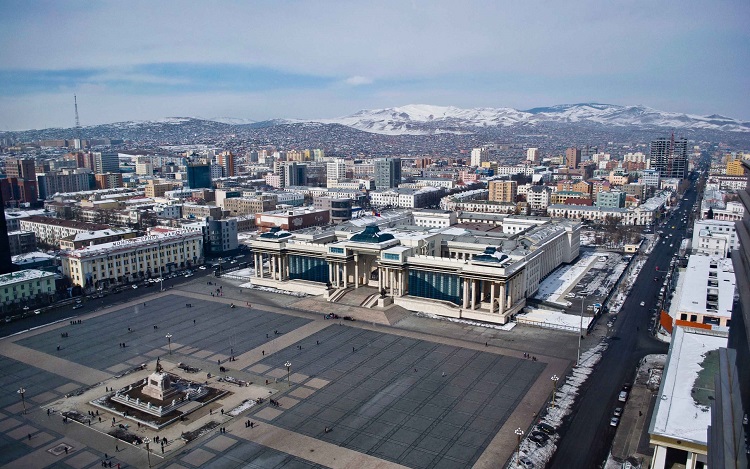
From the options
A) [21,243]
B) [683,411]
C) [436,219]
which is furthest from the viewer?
[436,219]

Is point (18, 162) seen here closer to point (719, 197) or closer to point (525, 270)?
point (525, 270)

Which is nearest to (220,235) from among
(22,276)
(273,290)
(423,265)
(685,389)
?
(273,290)

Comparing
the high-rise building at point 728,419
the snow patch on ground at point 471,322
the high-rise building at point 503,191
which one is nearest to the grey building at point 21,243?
the snow patch on ground at point 471,322

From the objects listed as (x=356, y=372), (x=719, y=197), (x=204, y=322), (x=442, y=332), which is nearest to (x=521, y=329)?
(x=442, y=332)

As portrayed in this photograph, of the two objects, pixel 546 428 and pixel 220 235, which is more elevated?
pixel 220 235

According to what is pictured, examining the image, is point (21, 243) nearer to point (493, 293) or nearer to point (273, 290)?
point (273, 290)

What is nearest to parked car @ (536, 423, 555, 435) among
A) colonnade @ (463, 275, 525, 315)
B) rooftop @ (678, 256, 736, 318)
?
rooftop @ (678, 256, 736, 318)

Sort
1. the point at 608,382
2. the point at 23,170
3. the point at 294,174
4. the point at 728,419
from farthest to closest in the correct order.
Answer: the point at 294,174 < the point at 23,170 < the point at 608,382 < the point at 728,419
